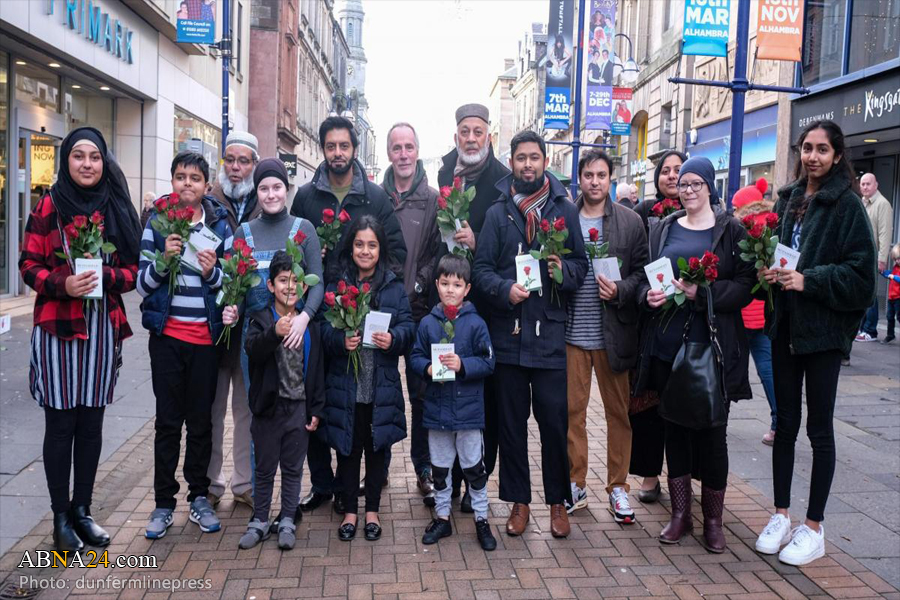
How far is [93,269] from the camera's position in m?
4.17

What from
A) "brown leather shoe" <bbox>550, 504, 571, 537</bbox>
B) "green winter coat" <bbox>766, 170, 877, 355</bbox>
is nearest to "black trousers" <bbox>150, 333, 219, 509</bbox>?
"brown leather shoe" <bbox>550, 504, 571, 537</bbox>

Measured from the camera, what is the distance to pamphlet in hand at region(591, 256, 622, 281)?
15.9 ft

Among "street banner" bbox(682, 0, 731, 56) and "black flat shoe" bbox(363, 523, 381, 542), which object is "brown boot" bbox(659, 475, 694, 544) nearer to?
"black flat shoe" bbox(363, 523, 381, 542)

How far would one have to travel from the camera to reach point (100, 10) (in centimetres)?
1414

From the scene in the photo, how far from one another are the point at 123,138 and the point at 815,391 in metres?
16.5

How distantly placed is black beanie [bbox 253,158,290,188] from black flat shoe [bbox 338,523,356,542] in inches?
80.6

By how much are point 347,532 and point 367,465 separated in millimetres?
407

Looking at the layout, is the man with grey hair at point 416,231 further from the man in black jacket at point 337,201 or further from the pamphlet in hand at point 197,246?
the pamphlet in hand at point 197,246

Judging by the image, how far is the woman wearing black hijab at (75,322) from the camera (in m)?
4.26

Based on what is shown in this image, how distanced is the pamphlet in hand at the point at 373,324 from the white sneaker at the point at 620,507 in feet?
6.16

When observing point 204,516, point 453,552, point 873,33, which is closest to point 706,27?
point 873,33

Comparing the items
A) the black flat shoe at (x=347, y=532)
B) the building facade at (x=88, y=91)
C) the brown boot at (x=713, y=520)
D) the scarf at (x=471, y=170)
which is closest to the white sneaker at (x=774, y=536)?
the brown boot at (x=713, y=520)

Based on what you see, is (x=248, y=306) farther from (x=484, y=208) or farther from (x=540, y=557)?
(x=540, y=557)

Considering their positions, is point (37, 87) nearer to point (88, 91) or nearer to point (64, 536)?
point (88, 91)
